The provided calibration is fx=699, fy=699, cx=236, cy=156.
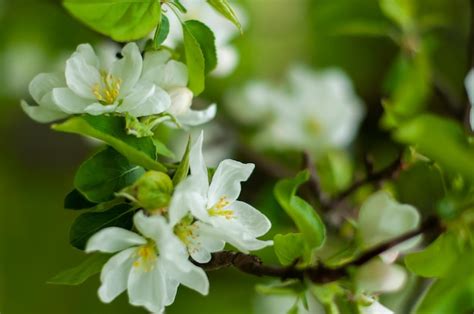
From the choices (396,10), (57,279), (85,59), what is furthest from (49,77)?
(396,10)

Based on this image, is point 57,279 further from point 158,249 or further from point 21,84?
point 21,84

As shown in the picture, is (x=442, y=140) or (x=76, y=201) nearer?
(x=442, y=140)

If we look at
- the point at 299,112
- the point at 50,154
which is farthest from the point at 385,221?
the point at 50,154

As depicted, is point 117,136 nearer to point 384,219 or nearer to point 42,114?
point 42,114

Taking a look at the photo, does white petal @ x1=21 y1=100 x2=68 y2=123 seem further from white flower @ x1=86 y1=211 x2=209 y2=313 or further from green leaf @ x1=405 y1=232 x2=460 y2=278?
green leaf @ x1=405 y1=232 x2=460 y2=278

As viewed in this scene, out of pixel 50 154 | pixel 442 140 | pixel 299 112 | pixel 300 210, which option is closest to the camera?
pixel 442 140

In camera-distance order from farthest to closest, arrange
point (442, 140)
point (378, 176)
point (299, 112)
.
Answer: point (299, 112) < point (378, 176) < point (442, 140)

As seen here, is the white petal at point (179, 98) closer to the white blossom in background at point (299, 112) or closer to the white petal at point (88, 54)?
the white petal at point (88, 54)
